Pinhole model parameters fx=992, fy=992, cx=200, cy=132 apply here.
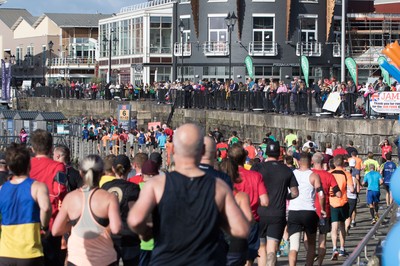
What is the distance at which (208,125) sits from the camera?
4528cm

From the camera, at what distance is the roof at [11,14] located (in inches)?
4806

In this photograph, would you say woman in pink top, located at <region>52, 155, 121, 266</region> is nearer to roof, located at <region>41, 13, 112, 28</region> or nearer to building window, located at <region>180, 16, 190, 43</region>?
building window, located at <region>180, 16, 190, 43</region>

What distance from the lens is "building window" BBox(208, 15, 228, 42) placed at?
65312 millimetres

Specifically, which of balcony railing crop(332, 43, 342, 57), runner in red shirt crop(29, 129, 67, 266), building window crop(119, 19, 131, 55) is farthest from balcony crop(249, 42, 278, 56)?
runner in red shirt crop(29, 129, 67, 266)

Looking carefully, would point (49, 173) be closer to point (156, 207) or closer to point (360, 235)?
point (156, 207)

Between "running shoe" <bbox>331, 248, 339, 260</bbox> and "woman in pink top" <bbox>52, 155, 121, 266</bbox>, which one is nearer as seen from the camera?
"woman in pink top" <bbox>52, 155, 121, 266</bbox>

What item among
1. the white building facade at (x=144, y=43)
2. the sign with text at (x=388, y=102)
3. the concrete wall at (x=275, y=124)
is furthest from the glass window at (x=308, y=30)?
the sign with text at (x=388, y=102)

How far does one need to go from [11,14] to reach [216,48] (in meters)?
67.8

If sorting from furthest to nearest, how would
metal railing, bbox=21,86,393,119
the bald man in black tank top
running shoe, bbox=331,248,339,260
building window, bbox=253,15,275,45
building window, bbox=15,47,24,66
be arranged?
building window, bbox=15,47,24,66, building window, bbox=253,15,275,45, metal railing, bbox=21,86,393,119, running shoe, bbox=331,248,339,260, the bald man in black tank top

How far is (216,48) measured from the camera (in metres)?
65.4

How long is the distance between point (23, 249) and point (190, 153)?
2.62 meters

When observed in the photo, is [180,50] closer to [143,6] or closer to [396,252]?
[143,6]

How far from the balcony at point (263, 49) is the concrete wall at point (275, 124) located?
32.8 ft

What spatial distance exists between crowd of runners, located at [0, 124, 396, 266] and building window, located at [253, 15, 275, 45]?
50.4m
